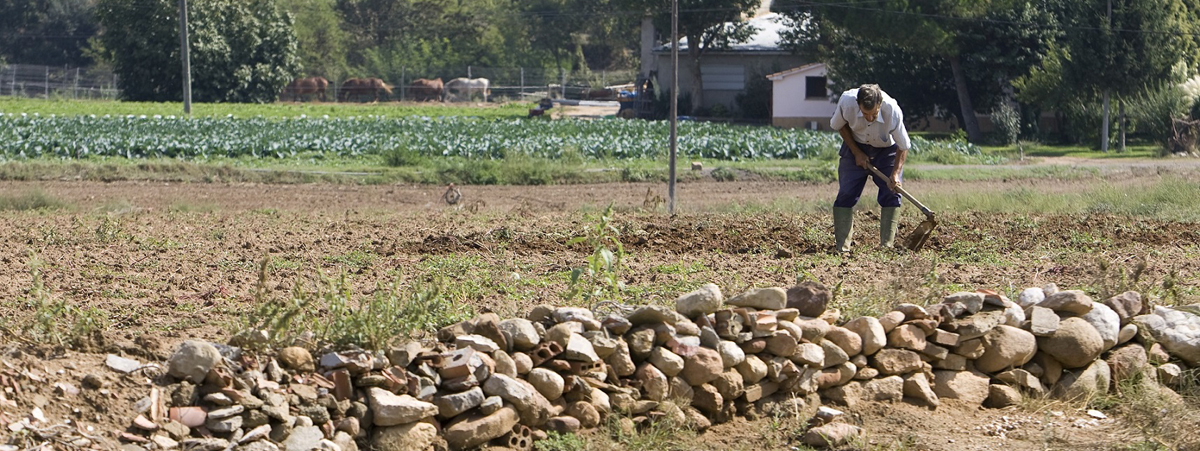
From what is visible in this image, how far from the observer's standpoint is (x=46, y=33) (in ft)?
242

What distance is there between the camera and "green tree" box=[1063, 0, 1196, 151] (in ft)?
93.4

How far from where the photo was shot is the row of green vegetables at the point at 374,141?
25.2 m

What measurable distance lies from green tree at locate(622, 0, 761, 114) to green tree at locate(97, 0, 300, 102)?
20572 millimetres

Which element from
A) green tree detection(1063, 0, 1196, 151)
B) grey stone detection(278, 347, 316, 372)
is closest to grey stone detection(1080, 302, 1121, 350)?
grey stone detection(278, 347, 316, 372)

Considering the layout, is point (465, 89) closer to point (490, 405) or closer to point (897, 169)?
point (897, 169)

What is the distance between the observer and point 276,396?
5.25 m

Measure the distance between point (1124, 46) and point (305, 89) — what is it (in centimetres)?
4310

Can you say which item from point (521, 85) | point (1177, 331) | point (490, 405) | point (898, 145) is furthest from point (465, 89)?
point (490, 405)

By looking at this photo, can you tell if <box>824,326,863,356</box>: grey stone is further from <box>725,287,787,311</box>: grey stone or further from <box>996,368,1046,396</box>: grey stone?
<box>996,368,1046,396</box>: grey stone

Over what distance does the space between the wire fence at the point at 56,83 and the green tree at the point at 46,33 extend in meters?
4.70

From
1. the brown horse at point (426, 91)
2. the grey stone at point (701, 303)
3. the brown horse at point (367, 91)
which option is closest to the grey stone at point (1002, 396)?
the grey stone at point (701, 303)

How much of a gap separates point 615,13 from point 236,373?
197 feet

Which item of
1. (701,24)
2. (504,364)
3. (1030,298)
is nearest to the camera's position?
(504,364)

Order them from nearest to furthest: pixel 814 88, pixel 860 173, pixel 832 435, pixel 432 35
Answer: pixel 832 435
pixel 860 173
pixel 814 88
pixel 432 35
